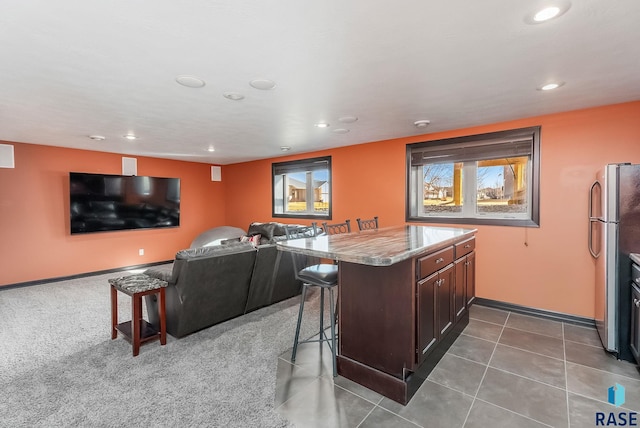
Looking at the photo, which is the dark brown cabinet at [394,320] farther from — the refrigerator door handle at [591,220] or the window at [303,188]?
the window at [303,188]

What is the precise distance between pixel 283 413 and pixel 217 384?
0.60 m

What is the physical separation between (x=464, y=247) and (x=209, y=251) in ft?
8.01

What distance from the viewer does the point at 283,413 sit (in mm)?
1873

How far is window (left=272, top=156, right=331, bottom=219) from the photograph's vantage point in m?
5.59

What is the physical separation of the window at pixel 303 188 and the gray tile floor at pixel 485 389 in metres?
3.33

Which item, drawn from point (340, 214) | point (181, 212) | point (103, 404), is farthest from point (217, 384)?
point (181, 212)

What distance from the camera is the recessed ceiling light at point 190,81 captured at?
2.31 metres

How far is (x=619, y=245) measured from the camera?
2439 mm

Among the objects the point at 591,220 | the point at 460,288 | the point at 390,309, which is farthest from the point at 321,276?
the point at 591,220

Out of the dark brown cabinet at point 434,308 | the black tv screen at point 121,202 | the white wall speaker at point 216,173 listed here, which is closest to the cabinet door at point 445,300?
the dark brown cabinet at point 434,308

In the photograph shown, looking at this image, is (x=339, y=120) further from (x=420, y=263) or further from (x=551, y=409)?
(x=551, y=409)

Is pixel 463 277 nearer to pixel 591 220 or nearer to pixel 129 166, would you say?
pixel 591 220

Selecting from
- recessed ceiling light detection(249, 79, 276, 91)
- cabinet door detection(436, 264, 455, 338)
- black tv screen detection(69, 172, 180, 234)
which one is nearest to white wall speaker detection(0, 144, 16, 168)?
black tv screen detection(69, 172, 180, 234)

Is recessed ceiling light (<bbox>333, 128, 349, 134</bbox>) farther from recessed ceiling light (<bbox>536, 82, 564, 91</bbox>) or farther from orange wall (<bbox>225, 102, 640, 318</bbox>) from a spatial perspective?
recessed ceiling light (<bbox>536, 82, 564, 91</bbox>)
